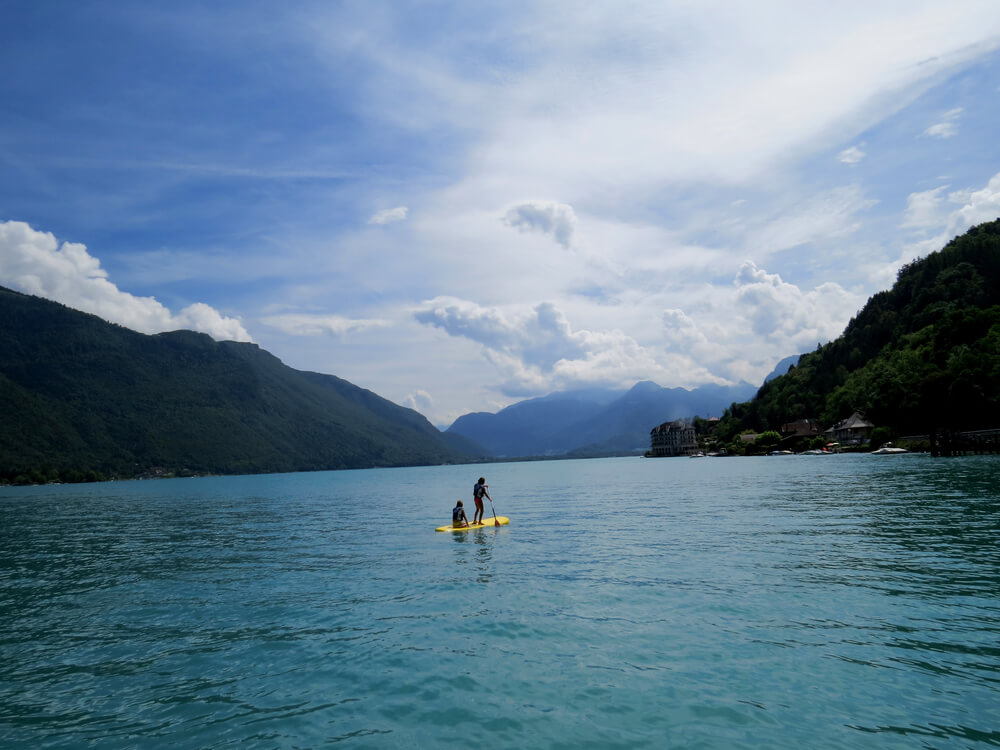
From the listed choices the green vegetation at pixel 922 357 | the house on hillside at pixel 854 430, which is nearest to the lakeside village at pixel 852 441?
the house on hillside at pixel 854 430

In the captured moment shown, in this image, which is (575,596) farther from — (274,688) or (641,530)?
(641,530)

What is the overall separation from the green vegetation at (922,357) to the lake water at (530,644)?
279 ft

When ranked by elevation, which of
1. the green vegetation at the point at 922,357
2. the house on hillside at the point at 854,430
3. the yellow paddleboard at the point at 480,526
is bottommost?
the yellow paddleboard at the point at 480,526

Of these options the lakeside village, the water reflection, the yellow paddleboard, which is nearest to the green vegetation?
the lakeside village

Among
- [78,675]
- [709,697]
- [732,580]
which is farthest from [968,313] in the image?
[78,675]

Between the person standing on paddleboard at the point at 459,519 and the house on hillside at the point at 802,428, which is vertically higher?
the house on hillside at the point at 802,428

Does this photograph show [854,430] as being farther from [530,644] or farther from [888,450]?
[530,644]

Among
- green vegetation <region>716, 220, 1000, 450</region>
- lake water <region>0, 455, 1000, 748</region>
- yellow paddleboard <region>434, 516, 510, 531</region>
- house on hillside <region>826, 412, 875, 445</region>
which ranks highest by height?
green vegetation <region>716, 220, 1000, 450</region>

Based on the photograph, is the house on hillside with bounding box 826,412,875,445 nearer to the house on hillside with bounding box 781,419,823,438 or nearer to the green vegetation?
the green vegetation

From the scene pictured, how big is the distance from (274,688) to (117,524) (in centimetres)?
4629

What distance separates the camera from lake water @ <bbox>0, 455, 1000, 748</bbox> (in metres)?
8.81

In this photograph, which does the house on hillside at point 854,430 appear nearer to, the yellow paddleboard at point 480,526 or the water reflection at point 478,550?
the yellow paddleboard at point 480,526

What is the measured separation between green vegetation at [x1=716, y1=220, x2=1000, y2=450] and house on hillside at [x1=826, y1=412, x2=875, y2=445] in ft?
10.1

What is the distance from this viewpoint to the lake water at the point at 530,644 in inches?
347
